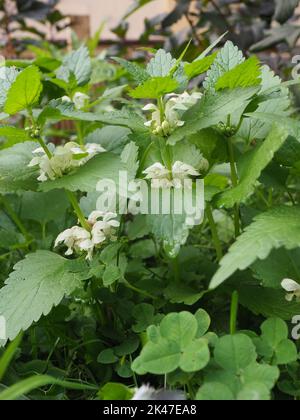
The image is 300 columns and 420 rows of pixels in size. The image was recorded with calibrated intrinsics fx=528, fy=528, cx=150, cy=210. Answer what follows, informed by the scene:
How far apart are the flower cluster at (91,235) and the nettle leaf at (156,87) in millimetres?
144

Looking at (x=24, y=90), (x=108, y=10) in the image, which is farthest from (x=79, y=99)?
(x=108, y=10)

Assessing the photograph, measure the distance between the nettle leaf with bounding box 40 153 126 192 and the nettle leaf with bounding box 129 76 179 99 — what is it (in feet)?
0.25

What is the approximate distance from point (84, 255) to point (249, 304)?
0.64 feet

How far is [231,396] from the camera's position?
39cm

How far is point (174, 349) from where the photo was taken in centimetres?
44

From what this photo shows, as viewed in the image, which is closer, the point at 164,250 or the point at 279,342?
the point at 279,342

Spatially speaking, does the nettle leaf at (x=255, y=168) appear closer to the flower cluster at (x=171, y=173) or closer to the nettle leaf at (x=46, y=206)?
the flower cluster at (x=171, y=173)

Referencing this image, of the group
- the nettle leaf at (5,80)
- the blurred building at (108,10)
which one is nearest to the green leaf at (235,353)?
the nettle leaf at (5,80)

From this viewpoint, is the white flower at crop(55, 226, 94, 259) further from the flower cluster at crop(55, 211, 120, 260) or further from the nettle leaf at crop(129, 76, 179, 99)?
the nettle leaf at crop(129, 76, 179, 99)

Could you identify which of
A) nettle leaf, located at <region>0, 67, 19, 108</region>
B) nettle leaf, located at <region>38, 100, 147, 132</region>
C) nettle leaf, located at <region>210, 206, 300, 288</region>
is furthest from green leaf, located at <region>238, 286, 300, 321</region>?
nettle leaf, located at <region>0, 67, 19, 108</region>

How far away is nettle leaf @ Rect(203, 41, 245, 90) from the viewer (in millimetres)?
601

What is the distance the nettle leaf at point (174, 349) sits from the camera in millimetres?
419

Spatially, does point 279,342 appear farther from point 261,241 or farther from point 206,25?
point 206,25

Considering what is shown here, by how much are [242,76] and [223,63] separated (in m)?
0.08
